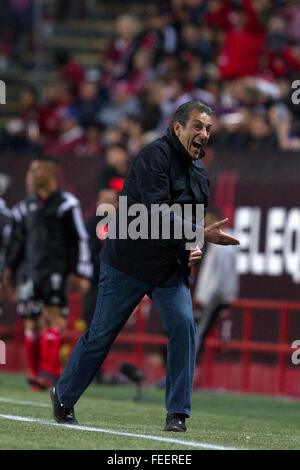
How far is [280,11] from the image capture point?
19.0 metres

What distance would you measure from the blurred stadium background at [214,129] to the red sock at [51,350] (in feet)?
8.15

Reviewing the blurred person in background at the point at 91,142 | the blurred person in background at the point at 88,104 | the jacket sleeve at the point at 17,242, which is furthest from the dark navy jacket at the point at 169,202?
the blurred person in background at the point at 88,104

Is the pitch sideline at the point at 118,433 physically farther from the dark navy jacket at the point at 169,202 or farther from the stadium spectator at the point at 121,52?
the stadium spectator at the point at 121,52

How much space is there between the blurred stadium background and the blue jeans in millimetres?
6294

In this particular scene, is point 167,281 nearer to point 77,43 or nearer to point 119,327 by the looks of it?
point 119,327

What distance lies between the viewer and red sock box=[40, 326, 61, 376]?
43.5 feet

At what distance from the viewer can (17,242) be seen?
13734 millimetres

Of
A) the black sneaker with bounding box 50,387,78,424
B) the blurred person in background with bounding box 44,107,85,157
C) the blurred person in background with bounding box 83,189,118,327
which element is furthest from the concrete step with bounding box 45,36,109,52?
the black sneaker with bounding box 50,387,78,424

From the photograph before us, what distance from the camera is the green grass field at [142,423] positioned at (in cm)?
762

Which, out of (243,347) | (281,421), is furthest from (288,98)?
(281,421)

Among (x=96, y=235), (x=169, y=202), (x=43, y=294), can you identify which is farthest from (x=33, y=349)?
(x=169, y=202)

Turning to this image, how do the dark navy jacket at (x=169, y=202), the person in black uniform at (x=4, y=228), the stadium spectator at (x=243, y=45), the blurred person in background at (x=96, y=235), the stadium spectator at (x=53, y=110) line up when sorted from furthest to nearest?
the stadium spectator at (x=53, y=110) → the stadium spectator at (x=243, y=45) → the blurred person in background at (x=96, y=235) → the person in black uniform at (x=4, y=228) → the dark navy jacket at (x=169, y=202)
